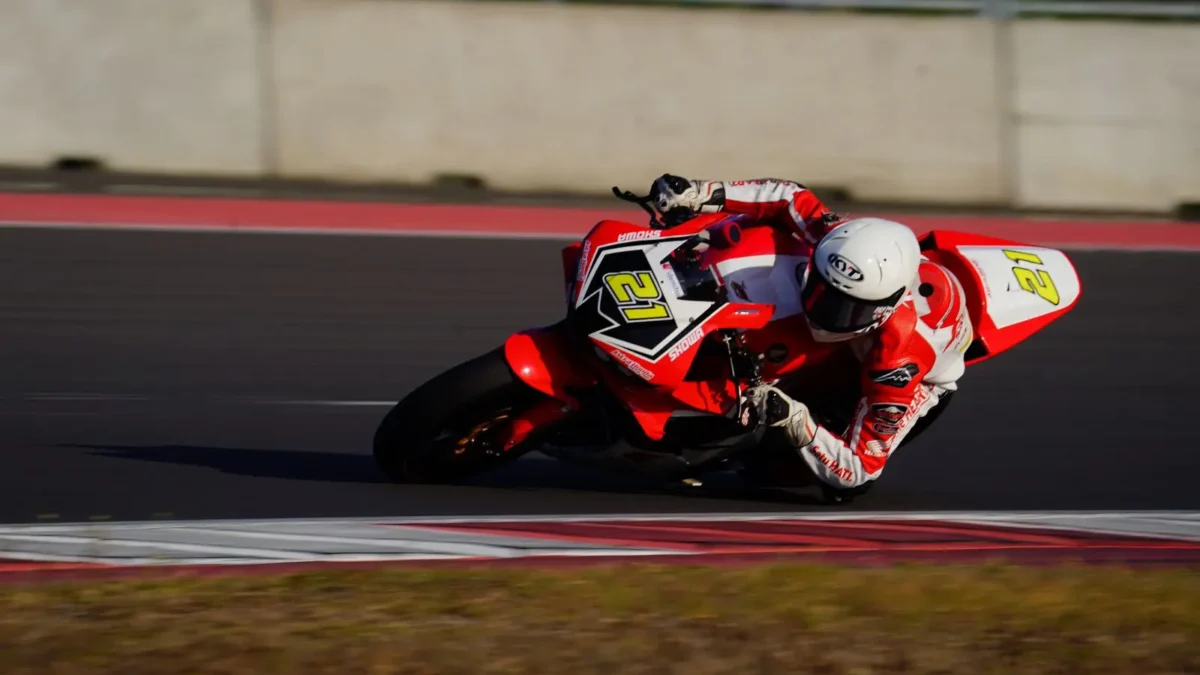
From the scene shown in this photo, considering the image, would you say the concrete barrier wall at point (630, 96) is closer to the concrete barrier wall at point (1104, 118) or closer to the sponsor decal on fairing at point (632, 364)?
the concrete barrier wall at point (1104, 118)

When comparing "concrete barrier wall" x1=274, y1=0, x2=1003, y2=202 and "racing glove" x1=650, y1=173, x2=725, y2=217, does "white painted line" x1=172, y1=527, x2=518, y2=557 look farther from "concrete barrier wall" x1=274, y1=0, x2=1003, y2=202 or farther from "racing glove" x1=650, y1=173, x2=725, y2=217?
"concrete barrier wall" x1=274, y1=0, x2=1003, y2=202

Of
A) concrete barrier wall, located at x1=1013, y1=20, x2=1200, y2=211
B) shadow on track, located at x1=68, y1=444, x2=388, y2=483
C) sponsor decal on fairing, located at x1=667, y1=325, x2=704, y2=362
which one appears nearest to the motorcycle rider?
sponsor decal on fairing, located at x1=667, y1=325, x2=704, y2=362

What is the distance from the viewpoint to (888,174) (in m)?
12.8

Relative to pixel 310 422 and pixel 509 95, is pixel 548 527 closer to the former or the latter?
pixel 310 422

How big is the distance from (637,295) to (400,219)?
5677 millimetres

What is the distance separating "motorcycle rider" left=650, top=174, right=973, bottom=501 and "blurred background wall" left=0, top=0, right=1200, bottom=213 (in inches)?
247

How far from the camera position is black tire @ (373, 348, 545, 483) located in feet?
18.4

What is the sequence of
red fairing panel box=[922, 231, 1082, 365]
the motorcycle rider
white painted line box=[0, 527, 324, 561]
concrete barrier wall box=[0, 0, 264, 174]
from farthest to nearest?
concrete barrier wall box=[0, 0, 264, 174]
red fairing panel box=[922, 231, 1082, 365]
the motorcycle rider
white painted line box=[0, 527, 324, 561]

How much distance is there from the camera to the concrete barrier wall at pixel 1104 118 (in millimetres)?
12883

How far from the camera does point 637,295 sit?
562cm

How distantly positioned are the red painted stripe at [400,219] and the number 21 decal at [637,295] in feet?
17.4

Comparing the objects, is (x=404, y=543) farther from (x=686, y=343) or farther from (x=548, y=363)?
(x=686, y=343)

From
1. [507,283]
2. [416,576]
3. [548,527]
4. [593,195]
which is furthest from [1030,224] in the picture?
[416,576]

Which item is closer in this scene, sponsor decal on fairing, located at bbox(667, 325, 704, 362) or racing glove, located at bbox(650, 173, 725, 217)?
sponsor decal on fairing, located at bbox(667, 325, 704, 362)
